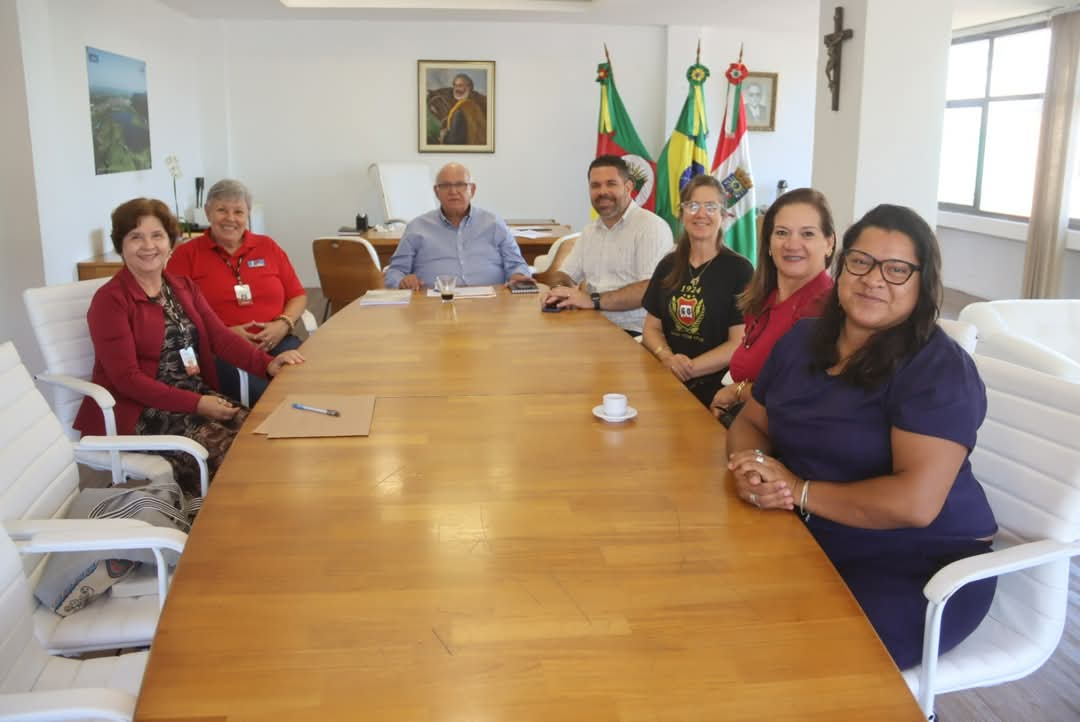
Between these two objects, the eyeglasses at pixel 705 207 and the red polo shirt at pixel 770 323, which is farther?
the eyeglasses at pixel 705 207

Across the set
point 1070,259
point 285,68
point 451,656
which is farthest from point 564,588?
point 285,68

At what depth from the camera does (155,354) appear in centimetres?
284

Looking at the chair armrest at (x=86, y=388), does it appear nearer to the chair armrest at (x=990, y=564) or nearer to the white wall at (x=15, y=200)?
the white wall at (x=15, y=200)

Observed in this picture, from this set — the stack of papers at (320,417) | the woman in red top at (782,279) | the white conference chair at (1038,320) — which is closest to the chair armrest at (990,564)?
the woman in red top at (782,279)

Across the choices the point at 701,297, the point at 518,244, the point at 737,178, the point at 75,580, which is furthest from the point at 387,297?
the point at 737,178

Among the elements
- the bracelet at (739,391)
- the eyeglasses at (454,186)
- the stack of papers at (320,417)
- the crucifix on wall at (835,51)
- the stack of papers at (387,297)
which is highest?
the crucifix on wall at (835,51)

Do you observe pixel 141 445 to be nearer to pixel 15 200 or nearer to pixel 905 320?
pixel 905 320

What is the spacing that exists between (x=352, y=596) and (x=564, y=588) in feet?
0.98

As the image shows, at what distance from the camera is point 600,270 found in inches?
156

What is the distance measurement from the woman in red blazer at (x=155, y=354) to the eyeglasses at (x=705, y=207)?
140cm

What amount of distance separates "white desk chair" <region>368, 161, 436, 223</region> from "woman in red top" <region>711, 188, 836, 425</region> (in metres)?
5.56

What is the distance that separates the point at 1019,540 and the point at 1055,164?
6.30 meters

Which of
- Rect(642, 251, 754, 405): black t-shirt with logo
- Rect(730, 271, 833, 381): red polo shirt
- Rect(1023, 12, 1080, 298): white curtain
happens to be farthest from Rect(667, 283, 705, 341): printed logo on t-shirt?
Rect(1023, 12, 1080, 298): white curtain

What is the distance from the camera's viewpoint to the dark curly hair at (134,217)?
2807 mm
